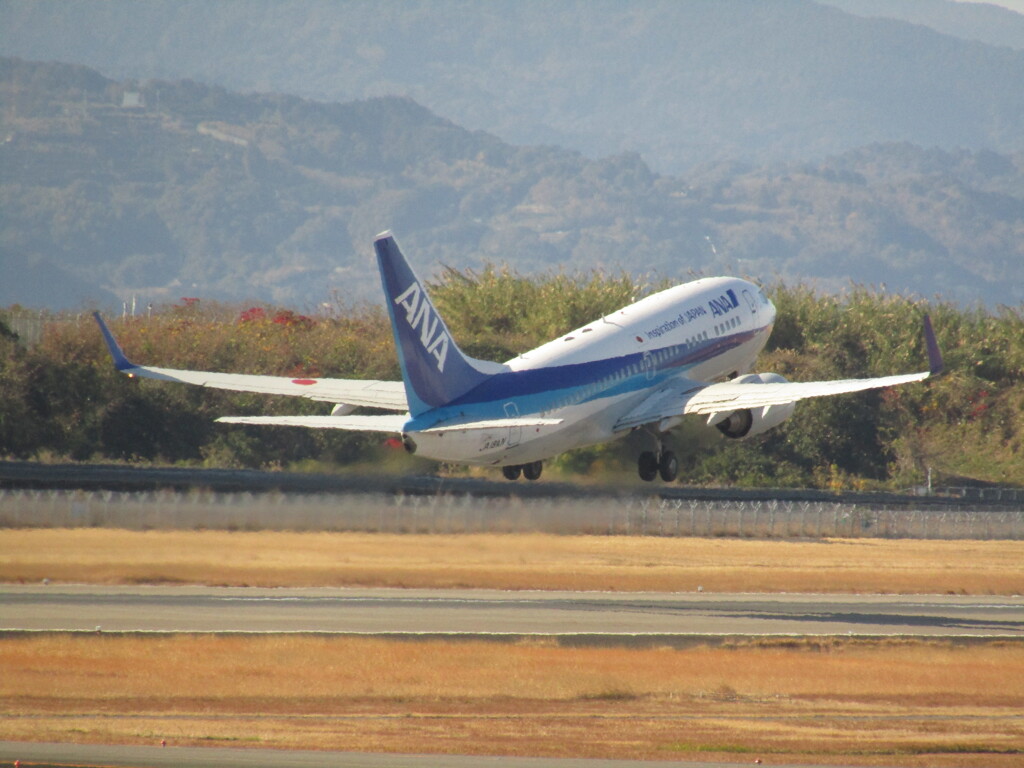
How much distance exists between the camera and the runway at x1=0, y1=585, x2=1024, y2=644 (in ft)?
139

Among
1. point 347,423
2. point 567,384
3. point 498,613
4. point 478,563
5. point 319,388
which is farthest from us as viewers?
point 478,563

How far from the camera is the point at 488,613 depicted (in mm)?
46312

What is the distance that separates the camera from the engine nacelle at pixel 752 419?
48.7 metres

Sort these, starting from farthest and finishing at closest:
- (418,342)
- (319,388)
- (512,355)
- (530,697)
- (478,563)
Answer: (512,355), (478,563), (319,388), (418,342), (530,697)

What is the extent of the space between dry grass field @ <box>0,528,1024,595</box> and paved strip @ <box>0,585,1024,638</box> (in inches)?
63.2

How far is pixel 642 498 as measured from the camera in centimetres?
6450

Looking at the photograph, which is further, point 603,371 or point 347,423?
point 603,371

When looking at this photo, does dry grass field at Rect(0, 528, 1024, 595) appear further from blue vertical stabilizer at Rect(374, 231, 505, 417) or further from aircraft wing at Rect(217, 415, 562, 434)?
blue vertical stabilizer at Rect(374, 231, 505, 417)

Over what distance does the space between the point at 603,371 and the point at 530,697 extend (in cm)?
1368

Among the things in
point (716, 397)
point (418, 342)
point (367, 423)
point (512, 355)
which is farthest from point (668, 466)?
point (512, 355)

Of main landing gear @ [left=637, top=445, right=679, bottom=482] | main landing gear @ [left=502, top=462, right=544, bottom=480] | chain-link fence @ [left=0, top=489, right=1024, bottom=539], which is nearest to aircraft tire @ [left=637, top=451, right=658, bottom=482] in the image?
main landing gear @ [left=637, top=445, right=679, bottom=482]

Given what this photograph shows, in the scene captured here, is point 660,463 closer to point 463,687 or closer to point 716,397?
point 716,397

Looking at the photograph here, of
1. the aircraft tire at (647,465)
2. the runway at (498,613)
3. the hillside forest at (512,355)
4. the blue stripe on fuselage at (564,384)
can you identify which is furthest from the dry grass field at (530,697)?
the hillside forest at (512,355)

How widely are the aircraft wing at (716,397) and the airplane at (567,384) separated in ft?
0.15
